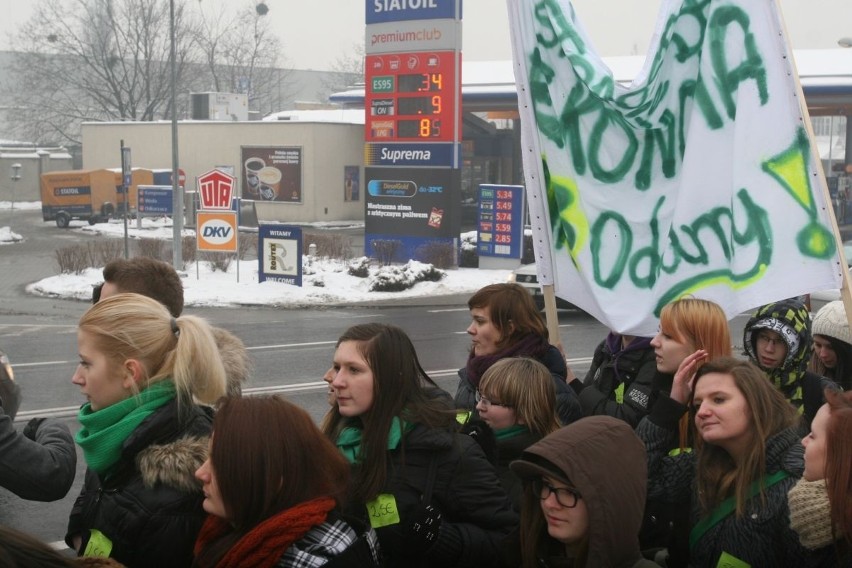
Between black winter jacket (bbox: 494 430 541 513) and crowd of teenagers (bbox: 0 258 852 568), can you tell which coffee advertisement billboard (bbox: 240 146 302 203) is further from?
black winter jacket (bbox: 494 430 541 513)

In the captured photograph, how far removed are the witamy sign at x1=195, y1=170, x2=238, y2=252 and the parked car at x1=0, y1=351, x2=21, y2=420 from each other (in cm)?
1805

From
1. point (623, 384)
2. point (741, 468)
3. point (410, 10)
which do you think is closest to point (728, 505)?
point (741, 468)

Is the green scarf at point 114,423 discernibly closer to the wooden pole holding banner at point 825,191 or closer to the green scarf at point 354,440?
the green scarf at point 354,440

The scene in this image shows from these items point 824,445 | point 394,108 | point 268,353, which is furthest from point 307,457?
point 394,108

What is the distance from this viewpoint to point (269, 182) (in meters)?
47.2

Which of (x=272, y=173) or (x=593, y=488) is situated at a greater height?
(x=272, y=173)

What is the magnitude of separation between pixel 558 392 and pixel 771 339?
953mm

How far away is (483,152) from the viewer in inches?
2093

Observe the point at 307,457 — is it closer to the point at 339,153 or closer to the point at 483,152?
the point at 339,153

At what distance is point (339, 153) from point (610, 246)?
42.3 meters

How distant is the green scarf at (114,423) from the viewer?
3.19 metres

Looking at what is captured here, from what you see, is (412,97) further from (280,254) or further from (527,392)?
(527,392)

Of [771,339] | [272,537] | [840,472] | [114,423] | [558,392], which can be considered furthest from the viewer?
[771,339]

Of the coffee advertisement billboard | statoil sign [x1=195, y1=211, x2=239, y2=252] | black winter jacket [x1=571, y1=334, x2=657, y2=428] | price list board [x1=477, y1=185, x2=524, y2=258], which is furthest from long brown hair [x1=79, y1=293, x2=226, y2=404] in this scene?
the coffee advertisement billboard
